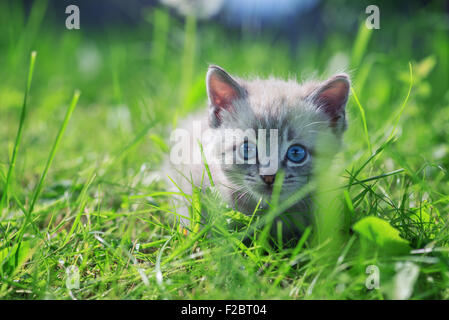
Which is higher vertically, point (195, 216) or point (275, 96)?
point (275, 96)

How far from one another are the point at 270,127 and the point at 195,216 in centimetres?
40

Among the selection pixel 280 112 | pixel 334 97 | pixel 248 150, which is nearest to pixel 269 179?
pixel 248 150

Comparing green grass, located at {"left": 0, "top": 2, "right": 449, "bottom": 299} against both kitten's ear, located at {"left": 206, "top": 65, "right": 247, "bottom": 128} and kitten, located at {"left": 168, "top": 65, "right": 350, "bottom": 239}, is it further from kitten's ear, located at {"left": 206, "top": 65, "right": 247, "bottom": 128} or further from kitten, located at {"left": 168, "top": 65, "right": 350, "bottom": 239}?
kitten's ear, located at {"left": 206, "top": 65, "right": 247, "bottom": 128}

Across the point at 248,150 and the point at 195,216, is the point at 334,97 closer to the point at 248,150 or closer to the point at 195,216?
the point at 248,150

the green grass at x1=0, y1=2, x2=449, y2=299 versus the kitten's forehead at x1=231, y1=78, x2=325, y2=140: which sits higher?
the kitten's forehead at x1=231, y1=78, x2=325, y2=140

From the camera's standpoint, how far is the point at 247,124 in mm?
1400

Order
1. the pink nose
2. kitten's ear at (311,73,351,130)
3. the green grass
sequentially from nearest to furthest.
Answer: the green grass → the pink nose → kitten's ear at (311,73,351,130)

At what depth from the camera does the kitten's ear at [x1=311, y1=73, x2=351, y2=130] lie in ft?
4.49

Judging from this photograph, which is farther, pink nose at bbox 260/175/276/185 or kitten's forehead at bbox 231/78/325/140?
kitten's forehead at bbox 231/78/325/140

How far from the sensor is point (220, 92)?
4.93 ft

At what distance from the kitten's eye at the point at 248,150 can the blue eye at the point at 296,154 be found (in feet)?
0.40

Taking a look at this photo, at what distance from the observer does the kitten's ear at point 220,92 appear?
1420 mm

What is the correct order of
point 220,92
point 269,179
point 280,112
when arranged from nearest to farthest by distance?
1. point 269,179
2. point 280,112
3. point 220,92

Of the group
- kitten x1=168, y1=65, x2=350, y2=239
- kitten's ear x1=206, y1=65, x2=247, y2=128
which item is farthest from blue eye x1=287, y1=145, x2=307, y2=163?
kitten's ear x1=206, y1=65, x2=247, y2=128
